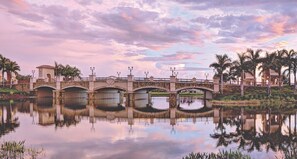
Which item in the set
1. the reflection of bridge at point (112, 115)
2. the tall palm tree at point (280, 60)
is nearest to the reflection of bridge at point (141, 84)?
the tall palm tree at point (280, 60)

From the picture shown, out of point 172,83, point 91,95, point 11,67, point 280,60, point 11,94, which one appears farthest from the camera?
point 11,67

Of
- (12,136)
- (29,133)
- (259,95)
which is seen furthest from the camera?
(259,95)

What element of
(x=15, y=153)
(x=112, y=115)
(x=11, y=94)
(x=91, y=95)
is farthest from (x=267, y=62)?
(x=11, y=94)

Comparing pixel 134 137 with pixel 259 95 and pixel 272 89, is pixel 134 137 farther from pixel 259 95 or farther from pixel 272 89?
pixel 272 89

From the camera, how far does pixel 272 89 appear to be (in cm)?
7800

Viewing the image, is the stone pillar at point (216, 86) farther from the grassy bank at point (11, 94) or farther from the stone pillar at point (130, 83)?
the grassy bank at point (11, 94)

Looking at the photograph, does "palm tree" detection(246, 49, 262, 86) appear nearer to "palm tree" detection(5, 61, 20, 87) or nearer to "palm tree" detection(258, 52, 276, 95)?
"palm tree" detection(258, 52, 276, 95)

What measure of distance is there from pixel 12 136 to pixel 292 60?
6369 cm

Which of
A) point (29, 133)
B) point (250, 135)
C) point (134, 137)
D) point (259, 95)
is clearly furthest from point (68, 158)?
point (259, 95)

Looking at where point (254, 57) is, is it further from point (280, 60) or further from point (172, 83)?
point (172, 83)

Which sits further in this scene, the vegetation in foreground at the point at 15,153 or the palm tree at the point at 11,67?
the palm tree at the point at 11,67

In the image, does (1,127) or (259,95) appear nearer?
(1,127)

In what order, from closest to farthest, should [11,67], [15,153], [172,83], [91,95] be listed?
[15,153] < [172,83] < [91,95] < [11,67]

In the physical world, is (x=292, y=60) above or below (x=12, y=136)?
above
